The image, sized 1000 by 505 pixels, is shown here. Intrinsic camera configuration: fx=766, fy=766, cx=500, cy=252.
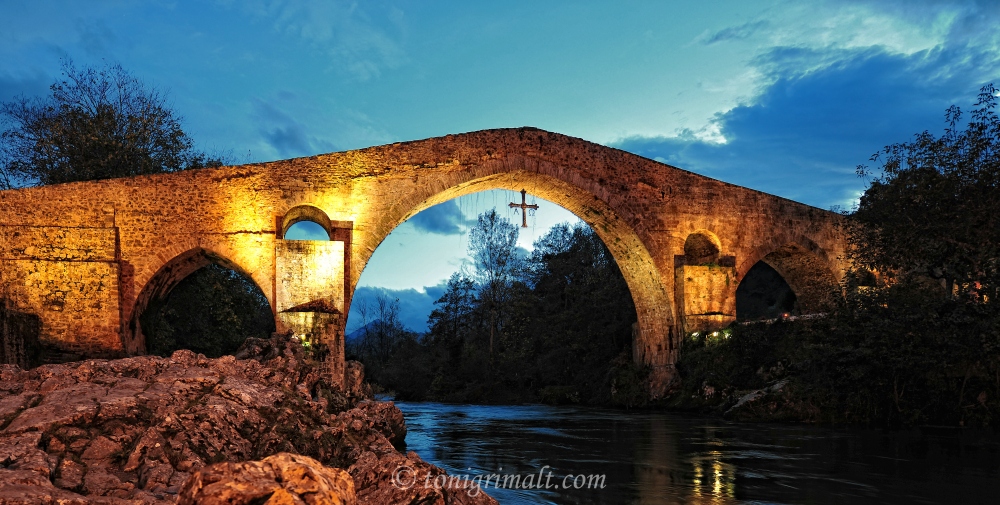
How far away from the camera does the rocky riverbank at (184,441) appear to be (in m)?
3.85

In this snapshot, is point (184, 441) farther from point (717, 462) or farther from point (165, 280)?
point (165, 280)

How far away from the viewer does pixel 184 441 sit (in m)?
6.94

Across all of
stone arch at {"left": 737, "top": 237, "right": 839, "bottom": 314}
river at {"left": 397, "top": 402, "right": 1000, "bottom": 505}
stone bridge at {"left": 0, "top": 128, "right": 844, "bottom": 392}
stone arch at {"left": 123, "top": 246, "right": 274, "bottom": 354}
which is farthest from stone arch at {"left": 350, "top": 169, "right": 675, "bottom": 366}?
river at {"left": 397, "top": 402, "right": 1000, "bottom": 505}

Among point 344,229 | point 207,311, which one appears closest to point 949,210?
point 344,229

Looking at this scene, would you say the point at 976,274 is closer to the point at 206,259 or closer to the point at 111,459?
the point at 111,459

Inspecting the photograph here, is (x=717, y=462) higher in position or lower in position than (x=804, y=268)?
lower

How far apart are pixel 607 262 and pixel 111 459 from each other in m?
28.4

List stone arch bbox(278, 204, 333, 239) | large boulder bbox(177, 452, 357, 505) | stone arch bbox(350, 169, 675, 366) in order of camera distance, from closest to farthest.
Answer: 1. large boulder bbox(177, 452, 357, 505)
2. stone arch bbox(278, 204, 333, 239)
3. stone arch bbox(350, 169, 675, 366)

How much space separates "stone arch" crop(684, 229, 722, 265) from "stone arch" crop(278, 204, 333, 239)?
10.2 meters

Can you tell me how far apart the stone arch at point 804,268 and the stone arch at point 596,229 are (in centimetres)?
271

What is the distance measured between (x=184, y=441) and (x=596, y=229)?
57.4 ft

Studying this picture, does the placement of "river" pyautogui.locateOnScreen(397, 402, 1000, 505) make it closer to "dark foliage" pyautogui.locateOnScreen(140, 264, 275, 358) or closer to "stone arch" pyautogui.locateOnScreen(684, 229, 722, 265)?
"stone arch" pyautogui.locateOnScreen(684, 229, 722, 265)

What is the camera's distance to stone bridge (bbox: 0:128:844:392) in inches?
696

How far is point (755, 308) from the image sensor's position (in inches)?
1345
